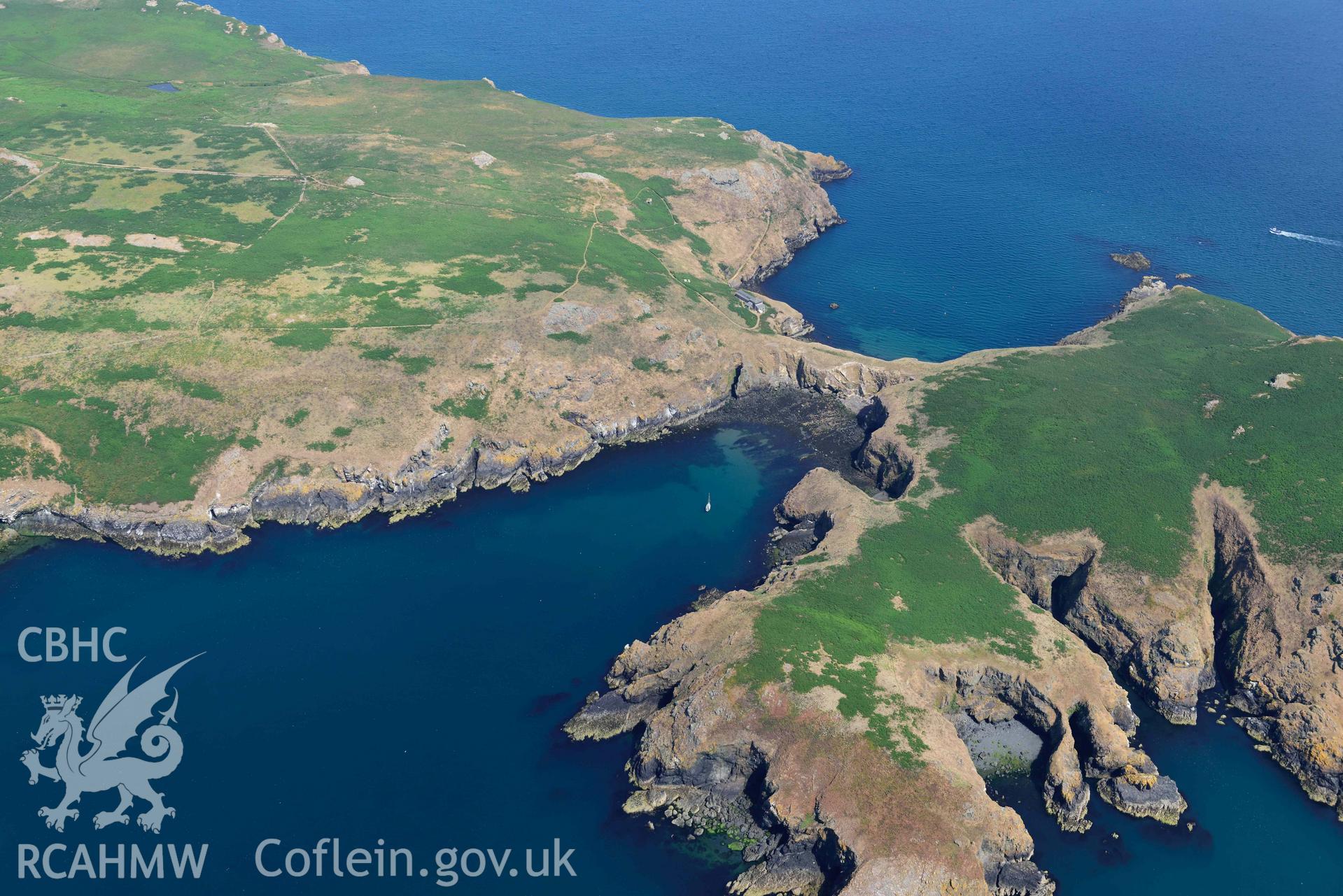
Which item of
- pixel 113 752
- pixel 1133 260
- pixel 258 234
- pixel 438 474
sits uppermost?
pixel 1133 260

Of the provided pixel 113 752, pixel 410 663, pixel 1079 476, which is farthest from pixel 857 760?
pixel 113 752

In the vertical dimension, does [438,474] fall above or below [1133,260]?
below

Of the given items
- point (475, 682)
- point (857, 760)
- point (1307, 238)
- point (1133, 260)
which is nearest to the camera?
point (857, 760)

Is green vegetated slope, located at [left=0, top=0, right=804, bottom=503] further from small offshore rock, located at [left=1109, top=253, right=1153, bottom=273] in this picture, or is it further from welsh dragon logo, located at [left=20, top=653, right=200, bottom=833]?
small offshore rock, located at [left=1109, top=253, right=1153, bottom=273]

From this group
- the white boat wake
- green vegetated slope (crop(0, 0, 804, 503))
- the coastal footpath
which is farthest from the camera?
the white boat wake

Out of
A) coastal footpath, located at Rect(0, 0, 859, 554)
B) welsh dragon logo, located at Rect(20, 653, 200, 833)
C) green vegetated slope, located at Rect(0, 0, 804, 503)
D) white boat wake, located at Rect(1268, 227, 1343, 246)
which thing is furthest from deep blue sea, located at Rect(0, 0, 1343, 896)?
white boat wake, located at Rect(1268, 227, 1343, 246)

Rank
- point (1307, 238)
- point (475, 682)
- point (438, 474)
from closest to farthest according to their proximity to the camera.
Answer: point (475, 682) → point (438, 474) → point (1307, 238)

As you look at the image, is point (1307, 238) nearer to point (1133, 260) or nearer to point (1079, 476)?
point (1133, 260)
